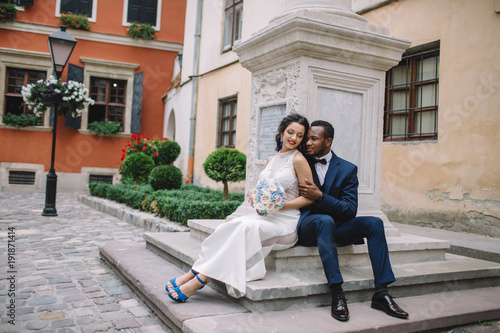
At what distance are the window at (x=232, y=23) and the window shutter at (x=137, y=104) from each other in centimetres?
532

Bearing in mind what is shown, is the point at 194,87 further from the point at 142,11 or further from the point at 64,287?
the point at 64,287

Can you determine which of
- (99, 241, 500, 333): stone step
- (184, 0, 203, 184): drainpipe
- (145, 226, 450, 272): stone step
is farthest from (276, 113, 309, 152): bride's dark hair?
(184, 0, 203, 184): drainpipe

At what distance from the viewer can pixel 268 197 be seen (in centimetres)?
327

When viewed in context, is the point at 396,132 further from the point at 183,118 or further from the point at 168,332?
the point at 183,118

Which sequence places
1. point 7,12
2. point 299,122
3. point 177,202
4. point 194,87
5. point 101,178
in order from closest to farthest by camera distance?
point 299,122 → point 177,202 → point 194,87 → point 7,12 → point 101,178

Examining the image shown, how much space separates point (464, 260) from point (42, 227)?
21.3 feet

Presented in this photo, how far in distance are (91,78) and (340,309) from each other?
629 inches

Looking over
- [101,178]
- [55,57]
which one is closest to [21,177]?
[101,178]

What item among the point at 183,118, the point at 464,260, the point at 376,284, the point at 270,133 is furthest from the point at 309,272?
the point at 183,118

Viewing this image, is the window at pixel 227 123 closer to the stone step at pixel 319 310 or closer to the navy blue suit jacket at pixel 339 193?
the stone step at pixel 319 310

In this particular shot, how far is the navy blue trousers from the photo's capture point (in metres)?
3.12

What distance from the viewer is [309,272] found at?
3514mm

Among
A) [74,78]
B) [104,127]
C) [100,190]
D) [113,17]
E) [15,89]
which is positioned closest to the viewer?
[100,190]

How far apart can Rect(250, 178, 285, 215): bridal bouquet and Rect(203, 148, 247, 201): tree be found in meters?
5.19
